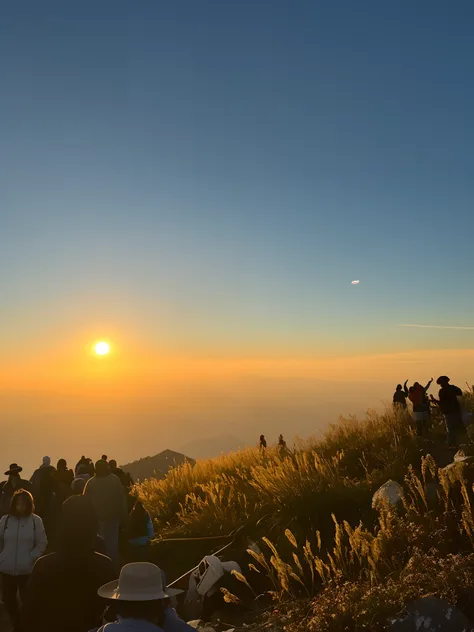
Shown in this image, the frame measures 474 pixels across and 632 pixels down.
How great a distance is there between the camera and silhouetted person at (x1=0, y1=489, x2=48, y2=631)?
21.7ft

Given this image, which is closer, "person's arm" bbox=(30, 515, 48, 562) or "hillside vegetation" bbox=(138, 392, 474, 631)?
"hillside vegetation" bbox=(138, 392, 474, 631)

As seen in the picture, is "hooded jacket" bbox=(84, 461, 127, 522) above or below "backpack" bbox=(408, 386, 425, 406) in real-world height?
below

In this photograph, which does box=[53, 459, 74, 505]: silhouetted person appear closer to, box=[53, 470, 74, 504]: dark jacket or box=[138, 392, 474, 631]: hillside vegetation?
box=[53, 470, 74, 504]: dark jacket

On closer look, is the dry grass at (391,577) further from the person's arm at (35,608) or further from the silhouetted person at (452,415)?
the silhouetted person at (452,415)

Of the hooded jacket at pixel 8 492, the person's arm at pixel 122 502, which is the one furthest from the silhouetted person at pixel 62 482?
the person's arm at pixel 122 502

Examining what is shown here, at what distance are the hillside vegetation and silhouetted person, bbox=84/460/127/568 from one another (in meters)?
1.73

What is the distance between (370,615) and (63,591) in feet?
8.16

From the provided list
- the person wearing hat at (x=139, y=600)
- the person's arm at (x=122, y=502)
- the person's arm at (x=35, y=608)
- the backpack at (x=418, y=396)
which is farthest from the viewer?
the backpack at (x=418, y=396)

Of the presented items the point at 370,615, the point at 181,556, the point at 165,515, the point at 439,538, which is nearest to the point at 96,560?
the point at 370,615

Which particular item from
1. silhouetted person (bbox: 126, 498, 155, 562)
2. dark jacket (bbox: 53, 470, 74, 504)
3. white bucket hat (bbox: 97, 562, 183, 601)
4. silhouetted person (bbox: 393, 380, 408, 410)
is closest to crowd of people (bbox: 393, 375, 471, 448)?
silhouetted person (bbox: 393, 380, 408, 410)

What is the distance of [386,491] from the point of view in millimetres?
8555

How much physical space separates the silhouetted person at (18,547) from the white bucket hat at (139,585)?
12.6 feet

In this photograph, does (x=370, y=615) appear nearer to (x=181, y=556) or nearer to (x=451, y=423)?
(x=181, y=556)

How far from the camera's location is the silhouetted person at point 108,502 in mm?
9758
